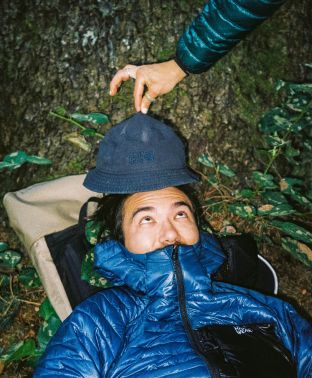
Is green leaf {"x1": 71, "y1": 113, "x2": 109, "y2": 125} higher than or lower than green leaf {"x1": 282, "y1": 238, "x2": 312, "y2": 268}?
higher

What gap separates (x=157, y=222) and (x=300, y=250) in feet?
3.63

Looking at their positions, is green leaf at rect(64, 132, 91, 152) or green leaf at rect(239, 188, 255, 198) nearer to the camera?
green leaf at rect(64, 132, 91, 152)

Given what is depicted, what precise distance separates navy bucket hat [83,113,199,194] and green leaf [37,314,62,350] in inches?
38.9

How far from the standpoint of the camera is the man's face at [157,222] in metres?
2.09

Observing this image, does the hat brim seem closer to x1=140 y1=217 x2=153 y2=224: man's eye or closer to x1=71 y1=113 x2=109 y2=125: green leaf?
x1=140 y1=217 x2=153 y2=224: man's eye

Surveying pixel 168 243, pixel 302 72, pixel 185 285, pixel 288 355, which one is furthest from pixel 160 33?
pixel 288 355

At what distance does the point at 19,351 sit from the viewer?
2.37 meters

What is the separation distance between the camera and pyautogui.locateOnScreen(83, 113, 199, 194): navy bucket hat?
2.14 m

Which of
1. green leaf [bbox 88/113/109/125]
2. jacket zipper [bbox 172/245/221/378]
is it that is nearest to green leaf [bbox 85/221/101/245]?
jacket zipper [bbox 172/245/221/378]

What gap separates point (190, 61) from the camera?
2178mm

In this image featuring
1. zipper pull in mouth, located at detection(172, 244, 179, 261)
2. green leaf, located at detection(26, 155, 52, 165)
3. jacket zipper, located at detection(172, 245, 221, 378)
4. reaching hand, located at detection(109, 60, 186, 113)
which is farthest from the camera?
green leaf, located at detection(26, 155, 52, 165)

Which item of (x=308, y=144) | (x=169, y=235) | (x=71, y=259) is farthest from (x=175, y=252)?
(x=308, y=144)

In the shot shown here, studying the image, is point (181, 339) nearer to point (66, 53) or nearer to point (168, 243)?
point (168, 243)

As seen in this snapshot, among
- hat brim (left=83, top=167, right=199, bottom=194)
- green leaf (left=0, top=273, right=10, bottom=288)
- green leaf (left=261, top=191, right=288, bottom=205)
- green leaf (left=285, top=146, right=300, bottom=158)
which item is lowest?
green leaf (left=0, top=273, right=10, bottom=288)
